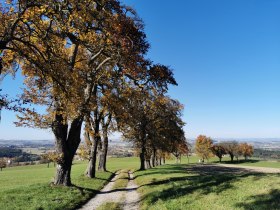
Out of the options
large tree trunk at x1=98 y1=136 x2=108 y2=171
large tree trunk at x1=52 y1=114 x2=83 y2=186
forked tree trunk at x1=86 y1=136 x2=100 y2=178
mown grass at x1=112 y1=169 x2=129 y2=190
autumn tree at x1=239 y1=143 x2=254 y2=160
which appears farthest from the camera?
autumn tree at x1=239 y1=143 x2=254 y2=160

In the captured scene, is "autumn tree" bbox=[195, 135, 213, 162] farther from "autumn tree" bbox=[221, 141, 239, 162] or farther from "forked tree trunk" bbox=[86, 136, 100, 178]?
"forked tree trunk" bbox=[86, 136, 100, 178]

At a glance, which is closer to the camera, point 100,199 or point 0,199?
point 0,199

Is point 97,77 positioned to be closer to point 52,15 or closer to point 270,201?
point 52,15

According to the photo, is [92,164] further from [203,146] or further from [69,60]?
[203,146]

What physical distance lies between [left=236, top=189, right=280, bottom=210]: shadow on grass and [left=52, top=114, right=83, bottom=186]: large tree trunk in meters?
15.7

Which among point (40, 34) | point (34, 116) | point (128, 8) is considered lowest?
point (34, 116)

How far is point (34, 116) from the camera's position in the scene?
24000 mm

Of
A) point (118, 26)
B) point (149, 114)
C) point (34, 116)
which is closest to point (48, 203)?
point (34, 116)

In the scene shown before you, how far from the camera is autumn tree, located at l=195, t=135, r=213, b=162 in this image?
141000mm

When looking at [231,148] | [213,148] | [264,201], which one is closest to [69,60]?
[264,201]

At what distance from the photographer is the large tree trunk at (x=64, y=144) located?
1012 inches

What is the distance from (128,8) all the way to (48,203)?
13.4 m

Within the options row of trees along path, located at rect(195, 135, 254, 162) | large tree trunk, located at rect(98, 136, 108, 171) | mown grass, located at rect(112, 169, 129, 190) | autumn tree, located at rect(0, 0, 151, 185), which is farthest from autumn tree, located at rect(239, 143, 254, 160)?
autumn tree, located at rect(0, 0, 151, 185)

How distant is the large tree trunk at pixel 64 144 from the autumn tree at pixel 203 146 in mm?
120605
